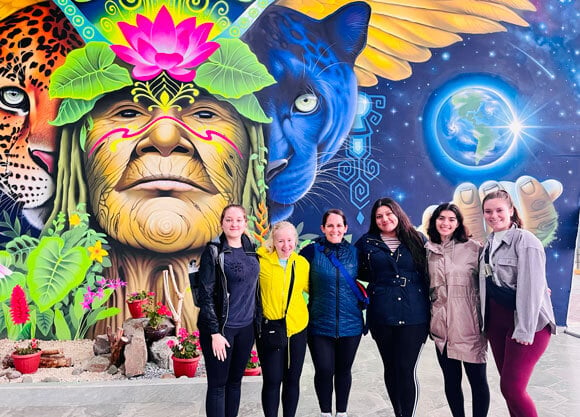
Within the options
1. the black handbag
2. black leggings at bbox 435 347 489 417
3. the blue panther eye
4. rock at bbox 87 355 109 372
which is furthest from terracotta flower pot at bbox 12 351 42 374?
the blue panther eye

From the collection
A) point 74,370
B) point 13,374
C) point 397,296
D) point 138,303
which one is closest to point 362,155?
point 397,296

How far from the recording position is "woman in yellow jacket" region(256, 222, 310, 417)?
208 centimetres

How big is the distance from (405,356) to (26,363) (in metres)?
3.43

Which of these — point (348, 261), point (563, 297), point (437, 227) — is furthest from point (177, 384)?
point (563, 297)

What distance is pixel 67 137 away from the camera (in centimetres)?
443

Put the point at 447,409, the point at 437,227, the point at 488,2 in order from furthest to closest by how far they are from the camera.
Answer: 1. the point at 488,2
2. the point at 447,409
3. the point at 437,227

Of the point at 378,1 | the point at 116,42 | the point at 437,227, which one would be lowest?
the point at 437,227

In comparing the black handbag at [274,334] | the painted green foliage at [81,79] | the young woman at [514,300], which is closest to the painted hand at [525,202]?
the young woman at [514,300]

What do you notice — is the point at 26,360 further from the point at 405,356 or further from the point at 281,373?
the point at 405,356

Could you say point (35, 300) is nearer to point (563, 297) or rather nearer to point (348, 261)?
point (348, 261)

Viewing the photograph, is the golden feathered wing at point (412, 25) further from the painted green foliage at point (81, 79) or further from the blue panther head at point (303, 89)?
the painted green foliage at point (81, 79)

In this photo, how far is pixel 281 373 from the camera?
2.10 m

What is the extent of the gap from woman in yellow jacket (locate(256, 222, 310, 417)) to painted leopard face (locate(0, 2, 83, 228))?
3483 mm

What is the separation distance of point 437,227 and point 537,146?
340 cm
